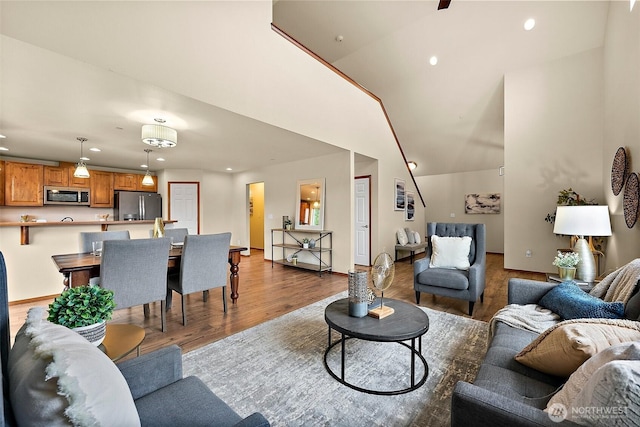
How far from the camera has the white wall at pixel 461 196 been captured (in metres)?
7.51

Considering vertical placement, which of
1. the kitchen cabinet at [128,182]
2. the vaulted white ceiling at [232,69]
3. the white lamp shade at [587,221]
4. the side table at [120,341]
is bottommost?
the side table at [120,341]

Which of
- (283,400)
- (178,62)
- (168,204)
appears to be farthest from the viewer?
(168,204)

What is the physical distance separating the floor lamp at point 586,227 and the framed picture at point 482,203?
519cm

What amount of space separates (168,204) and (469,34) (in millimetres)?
7008

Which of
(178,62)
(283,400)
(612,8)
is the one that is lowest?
(283,400)

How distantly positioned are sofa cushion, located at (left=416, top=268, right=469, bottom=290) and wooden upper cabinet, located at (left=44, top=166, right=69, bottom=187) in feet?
21.9

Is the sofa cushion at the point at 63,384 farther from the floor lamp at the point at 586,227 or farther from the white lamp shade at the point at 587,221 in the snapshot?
the white lamp shade at the point at 587,221

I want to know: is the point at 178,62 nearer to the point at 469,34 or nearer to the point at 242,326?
the point at 242,326

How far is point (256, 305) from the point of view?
3.36 metres

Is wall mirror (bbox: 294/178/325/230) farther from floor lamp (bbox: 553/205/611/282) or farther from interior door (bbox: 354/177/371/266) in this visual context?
floor lamp (bbox: 553/205/611/282)

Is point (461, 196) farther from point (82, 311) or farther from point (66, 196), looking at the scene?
point (66, 196)

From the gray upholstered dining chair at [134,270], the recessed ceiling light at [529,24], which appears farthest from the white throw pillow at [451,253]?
the recessed ceiling light at [529,24]

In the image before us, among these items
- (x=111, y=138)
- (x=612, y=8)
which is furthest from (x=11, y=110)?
(x=612, y=8)

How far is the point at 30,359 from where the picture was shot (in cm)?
68
